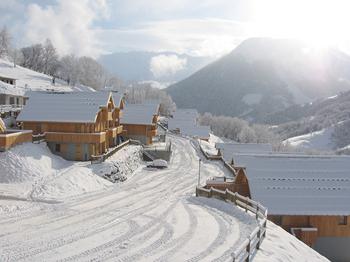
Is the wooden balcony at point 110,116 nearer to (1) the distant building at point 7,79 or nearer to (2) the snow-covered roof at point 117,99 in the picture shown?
(2) the snow-covered roof at point 117,99

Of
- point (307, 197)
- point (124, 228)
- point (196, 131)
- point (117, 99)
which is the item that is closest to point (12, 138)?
point (124, 228)

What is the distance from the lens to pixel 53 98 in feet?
155

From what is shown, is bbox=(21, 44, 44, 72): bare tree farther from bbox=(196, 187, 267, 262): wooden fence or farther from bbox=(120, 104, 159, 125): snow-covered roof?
bbox=(196, 187, 267, 262): wooden fence

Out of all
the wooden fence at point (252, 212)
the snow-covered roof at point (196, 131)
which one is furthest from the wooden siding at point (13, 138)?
the snow-covered roof at point (196, 131)

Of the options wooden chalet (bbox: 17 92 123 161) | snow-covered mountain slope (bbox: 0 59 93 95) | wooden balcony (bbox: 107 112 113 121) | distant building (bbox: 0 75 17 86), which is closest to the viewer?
wooden chalet (bbox: 17 92 123 161)

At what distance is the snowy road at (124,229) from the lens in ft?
57.9

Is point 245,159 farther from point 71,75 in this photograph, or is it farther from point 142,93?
point 142,93

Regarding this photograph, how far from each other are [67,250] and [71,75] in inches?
5424

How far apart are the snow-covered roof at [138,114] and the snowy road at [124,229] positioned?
31.0 meters

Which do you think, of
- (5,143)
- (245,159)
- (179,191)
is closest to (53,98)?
(5,143)

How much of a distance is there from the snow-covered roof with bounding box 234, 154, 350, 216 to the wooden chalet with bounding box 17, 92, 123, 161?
19.6 metres

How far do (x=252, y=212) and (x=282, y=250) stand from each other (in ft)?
17.8

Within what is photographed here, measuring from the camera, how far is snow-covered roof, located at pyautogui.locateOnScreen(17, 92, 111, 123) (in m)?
44.5

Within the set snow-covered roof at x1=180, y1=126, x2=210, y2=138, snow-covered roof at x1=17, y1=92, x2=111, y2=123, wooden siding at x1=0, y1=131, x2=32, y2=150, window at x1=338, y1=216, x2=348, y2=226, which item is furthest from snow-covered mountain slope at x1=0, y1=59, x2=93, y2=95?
window at x1=338, y1=216, x2=348, y2=226
